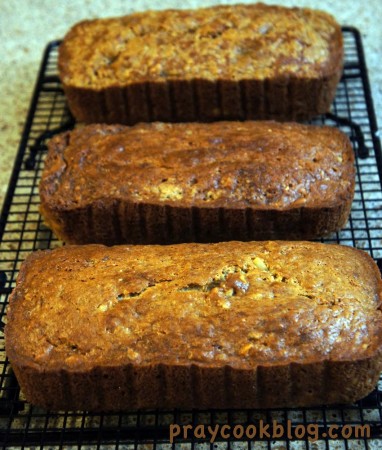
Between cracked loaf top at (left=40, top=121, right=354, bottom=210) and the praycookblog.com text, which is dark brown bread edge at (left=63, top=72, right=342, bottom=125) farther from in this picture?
the praycookblog.com text

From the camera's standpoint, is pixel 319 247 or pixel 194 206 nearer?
pixel 319 247

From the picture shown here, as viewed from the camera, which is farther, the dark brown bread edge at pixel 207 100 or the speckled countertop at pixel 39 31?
the speckled countertop at pixel 39 31

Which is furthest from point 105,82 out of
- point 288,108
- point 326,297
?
point 326,297

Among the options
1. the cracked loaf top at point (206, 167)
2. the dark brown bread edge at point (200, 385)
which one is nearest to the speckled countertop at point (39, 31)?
the cracked loaf top at point (206, 167)

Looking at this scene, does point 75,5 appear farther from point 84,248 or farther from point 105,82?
point 84,248

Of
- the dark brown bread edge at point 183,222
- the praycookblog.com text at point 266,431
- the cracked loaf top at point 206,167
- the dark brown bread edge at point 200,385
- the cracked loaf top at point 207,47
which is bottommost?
the praycookblog.com text at point 266,431

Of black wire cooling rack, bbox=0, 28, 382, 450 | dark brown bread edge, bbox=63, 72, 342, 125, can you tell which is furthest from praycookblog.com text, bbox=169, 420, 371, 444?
dark brown bread edge, bbox=63, 72, 342, 125

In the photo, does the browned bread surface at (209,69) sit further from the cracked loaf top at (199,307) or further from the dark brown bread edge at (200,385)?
the dark brown bread edge at (200,385)

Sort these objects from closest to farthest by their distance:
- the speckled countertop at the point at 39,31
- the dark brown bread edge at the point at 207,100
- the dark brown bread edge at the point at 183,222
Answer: the dark brown bread edge at the point at 183,222
the dark brown bread edge at the point at 207,100
the speckled countertop at the point at 39,31
